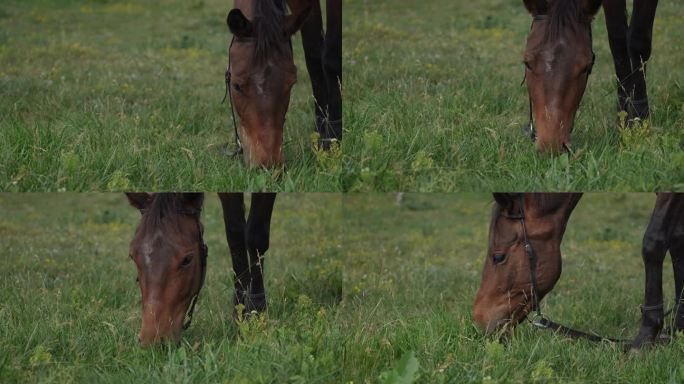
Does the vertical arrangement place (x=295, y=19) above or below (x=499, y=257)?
above

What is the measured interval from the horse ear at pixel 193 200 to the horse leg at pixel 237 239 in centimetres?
33

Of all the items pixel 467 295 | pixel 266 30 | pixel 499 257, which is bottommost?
pixel 467 295

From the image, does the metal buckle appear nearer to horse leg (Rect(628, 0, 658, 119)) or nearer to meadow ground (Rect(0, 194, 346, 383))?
meadow ground (Rect(0, 194, 346, 383))

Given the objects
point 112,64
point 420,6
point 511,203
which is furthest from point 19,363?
point 420,6

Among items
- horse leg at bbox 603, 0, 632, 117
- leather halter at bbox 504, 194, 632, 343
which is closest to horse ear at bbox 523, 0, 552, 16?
leather halter at bbox 504, 194, 632, 343

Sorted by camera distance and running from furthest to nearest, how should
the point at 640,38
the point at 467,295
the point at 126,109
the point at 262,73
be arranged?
the point at 126,109 < the point at 467,295 < the point at 640,38 < the point at 262,73

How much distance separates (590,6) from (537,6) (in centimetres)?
29

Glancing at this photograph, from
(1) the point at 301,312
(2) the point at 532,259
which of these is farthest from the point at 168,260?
(2) the point at 532,259

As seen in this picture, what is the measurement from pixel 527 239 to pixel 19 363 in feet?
9.40

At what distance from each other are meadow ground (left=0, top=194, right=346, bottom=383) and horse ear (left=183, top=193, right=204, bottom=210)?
0.38 metres

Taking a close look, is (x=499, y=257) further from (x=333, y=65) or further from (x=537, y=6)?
(x=333, y=65)

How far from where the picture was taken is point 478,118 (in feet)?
18.7

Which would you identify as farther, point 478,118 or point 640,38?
point 640,38

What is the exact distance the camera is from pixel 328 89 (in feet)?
18.9
